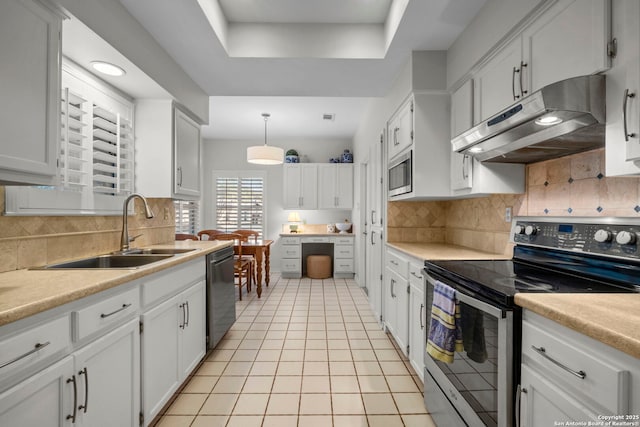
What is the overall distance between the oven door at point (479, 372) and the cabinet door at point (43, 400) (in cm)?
150

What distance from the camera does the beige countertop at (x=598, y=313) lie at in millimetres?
729

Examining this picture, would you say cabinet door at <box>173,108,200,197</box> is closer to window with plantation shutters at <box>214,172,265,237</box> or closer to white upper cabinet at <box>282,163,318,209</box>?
white upper cabinet at <box>282,163,318,209</box>

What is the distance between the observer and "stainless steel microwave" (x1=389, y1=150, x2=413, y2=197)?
247 centimetres

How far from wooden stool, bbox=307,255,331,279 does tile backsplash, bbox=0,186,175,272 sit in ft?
10.7

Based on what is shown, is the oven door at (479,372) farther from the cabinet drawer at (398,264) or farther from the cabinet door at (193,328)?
the cabinet door at (193,328)

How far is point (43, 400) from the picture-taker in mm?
976

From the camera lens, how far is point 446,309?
4.83 ft

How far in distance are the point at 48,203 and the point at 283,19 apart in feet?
6.65

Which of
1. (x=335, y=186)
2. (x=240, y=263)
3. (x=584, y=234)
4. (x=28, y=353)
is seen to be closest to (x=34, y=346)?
(x=28, y=353)

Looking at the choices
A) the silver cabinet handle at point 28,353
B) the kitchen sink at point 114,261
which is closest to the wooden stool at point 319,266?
the kitchen sink at point 114,261

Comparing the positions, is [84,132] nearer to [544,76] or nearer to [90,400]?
[90,400]

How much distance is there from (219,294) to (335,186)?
3639 mm

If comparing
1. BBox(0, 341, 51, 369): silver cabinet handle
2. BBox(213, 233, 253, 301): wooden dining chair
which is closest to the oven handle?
BBox(0, 341, 51, 369): silver cabinet handle

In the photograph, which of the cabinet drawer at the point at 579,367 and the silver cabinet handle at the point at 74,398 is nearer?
the cabinet drawer at the point at 579,367
